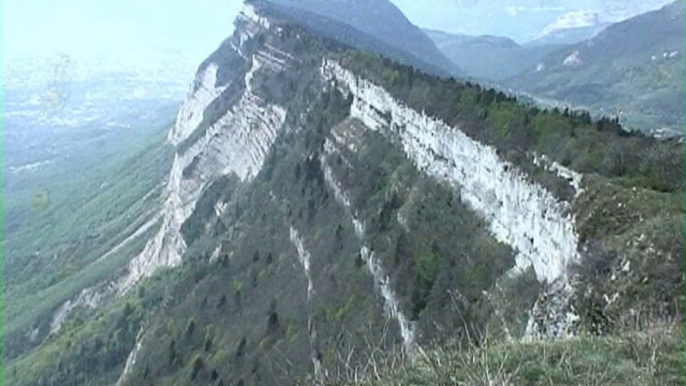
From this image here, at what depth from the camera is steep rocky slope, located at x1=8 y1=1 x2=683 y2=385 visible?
1029 inches

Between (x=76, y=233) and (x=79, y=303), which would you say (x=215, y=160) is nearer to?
(x=79, y=303)

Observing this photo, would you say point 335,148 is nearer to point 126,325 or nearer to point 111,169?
point 126,325

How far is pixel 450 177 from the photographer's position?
46844mm

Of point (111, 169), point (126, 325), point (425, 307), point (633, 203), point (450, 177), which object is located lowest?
point (111, 169)

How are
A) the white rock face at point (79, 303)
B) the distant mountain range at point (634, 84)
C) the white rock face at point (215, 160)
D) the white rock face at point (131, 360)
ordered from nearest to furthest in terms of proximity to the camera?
the white rock face at point (131, 360) → the white rock face at point (215, 160) → the white rock face at point (79, 303) → the distant mountain range at point (634, 84)

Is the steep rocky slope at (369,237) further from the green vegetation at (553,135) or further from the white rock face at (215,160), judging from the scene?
the white rock face at (215,160)

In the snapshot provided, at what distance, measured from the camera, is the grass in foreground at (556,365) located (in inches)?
462

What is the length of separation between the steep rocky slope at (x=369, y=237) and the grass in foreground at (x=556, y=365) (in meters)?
1.03

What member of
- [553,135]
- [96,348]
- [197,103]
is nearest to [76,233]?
[197,103]

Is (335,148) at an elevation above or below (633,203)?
below

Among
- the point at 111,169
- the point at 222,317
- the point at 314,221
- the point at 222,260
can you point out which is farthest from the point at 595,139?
the point at 111,169

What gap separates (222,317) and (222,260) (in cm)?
807

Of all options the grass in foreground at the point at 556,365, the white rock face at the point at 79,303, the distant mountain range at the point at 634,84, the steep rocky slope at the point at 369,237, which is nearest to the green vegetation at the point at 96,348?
the steep rocky slope at the point at 369,237

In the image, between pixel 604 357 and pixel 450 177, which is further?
pixel 450 177
